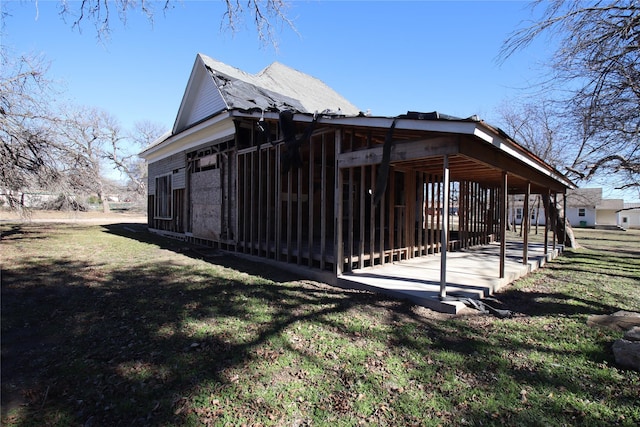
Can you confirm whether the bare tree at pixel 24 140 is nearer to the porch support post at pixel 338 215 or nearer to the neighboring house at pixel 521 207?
the porch support post at pixel 338 215

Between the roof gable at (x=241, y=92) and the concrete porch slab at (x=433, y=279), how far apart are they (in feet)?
16.7

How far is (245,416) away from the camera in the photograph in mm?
2299

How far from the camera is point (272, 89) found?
38.2 ft

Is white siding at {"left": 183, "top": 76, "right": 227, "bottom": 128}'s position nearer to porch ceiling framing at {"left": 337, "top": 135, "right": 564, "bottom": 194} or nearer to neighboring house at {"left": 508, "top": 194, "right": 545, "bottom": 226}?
porch ceiling framing at {"left": 337, "top": 135, "right": 564, "bottom": 194}

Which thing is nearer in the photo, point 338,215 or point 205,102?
point 338,215

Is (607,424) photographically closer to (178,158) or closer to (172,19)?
(172,19)

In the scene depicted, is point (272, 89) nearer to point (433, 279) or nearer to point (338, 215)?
point (338, 215)

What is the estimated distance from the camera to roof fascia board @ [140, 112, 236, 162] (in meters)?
8.76

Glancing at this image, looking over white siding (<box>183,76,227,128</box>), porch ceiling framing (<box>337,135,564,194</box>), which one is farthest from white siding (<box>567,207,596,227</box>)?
white siding (<box>183,76,227,128</box>)

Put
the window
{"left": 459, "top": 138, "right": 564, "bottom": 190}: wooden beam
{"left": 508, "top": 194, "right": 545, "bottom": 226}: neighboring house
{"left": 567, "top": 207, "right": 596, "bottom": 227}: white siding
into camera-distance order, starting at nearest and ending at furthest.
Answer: {"left": 459, "top": 138, "right": 564, "bottom": 190}: wooden beam
the window
{"left": 508, "top": 194, "right": 545, "bottom": 226}: neighboring house
{"left": 567, "top": 207, "right": 596, "bottom": 227}: white siding

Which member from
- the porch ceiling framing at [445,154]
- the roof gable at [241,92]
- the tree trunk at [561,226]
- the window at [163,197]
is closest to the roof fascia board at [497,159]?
the porch ceiling framing at [445,154]

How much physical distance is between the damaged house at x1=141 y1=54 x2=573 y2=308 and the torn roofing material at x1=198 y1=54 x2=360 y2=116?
7 cm

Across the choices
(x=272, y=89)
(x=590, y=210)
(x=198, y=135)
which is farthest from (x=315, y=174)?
(x=590, y=210)

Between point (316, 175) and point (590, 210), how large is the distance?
1711 inches
